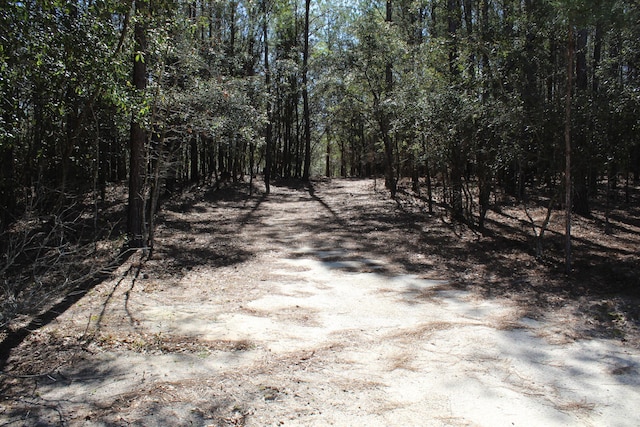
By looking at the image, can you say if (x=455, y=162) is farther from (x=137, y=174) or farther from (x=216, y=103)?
(x=137, y=174)

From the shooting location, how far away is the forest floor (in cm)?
346

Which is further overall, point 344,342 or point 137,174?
point 137,174

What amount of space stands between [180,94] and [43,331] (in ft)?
17.2

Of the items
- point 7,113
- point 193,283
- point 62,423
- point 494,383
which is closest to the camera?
point 62,423

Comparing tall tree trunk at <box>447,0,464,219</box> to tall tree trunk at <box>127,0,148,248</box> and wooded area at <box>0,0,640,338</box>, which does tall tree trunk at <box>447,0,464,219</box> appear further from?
tall tree trunk at <box>127,0,148,248</box>

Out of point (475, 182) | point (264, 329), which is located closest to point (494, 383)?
point (264, 329)

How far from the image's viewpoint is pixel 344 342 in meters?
4.79

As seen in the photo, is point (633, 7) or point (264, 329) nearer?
point (264, 329)

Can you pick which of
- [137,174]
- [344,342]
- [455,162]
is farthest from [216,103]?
[344,342]

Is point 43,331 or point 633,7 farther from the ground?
point 633,7

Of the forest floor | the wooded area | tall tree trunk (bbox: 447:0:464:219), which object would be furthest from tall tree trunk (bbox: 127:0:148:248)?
tall tree trunk (bbox: 447:0:464:219)

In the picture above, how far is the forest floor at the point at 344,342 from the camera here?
3.46 m

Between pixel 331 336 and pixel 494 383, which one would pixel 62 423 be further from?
pixel 494 383

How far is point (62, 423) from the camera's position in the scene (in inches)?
125
